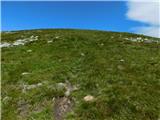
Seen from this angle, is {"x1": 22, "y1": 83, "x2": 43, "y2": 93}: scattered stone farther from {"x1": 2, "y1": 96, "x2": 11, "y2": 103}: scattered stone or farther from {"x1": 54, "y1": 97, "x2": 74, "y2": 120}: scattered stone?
{"x1": 54, "y1": 97, "x2": 74, "y2": 120}: scattered stone

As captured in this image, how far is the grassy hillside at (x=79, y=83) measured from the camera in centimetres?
1670

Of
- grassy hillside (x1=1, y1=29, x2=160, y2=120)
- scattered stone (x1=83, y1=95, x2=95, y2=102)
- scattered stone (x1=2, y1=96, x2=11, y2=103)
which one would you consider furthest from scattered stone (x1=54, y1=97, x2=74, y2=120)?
scattered stone (x1=2, y1=96, x2=11, y2=103)

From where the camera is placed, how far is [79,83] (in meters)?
20.0

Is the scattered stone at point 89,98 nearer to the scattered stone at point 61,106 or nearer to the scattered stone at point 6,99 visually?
the scattered stone at point 61,106

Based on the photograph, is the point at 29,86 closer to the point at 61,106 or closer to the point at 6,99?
the point at 6,99

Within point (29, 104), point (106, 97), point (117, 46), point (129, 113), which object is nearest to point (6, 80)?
point (29, 104)

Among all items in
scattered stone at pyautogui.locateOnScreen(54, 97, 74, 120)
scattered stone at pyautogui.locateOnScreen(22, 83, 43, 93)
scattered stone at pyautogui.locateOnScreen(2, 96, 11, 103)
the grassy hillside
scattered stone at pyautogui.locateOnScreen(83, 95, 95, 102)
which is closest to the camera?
scattered stone at pyautogui.locateOnScreen(54, 97, 74, 120)

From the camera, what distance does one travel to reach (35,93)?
18.5 meters

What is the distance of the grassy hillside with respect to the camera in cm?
1670

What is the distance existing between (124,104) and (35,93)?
16.7 ft

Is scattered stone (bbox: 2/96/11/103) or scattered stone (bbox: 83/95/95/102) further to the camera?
scattered stone (bbox: 2/96/11/103)

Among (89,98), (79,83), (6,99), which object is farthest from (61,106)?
(6,99)

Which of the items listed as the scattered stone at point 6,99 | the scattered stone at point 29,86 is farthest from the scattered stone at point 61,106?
the scattered stone at point 6,99

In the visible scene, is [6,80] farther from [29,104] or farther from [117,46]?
[117,46]
